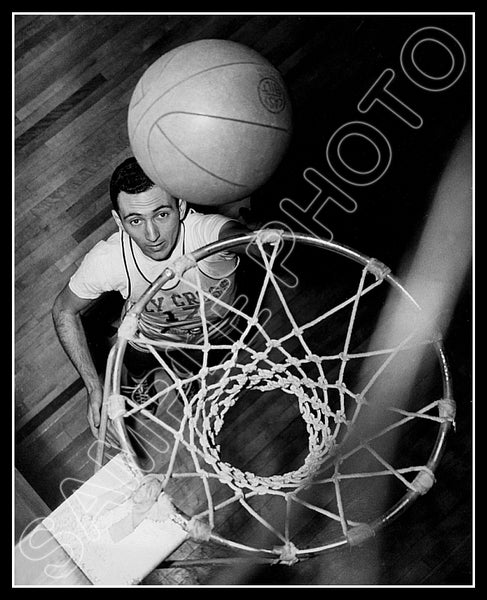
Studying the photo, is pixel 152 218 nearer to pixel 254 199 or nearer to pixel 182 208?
pixel 182 208

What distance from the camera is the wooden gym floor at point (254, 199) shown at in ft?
8.55

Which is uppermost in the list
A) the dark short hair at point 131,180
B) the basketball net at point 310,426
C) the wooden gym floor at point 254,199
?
the dark short hair at point 131,180

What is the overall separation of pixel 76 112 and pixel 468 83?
1.75 m

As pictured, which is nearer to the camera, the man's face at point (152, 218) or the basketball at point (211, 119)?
the basketball at point (211, 119)

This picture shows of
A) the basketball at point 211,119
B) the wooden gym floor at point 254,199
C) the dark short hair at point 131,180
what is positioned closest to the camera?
the basketball at point 211,119

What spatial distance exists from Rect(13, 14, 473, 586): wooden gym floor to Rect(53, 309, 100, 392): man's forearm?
14.9 inches

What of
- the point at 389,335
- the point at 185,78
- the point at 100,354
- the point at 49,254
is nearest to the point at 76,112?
the point at 49,254

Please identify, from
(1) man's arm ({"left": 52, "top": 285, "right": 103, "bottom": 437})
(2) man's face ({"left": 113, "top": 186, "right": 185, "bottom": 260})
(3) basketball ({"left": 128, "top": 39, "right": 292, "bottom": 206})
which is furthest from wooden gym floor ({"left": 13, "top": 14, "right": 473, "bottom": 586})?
(3) basketball ({"left": 128, "top": 39, "right": 292, "bottom": 206})

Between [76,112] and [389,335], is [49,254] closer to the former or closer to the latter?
[76,112]

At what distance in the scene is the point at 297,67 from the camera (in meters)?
2.96

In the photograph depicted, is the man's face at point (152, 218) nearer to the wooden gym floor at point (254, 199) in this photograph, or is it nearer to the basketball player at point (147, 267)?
the basketball player at point (147, 267)

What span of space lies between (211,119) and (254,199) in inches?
48.6

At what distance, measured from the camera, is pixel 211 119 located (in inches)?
61.2

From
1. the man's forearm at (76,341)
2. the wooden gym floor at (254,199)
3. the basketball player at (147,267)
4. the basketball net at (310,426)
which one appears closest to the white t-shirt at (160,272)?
the basketball player at (147,267)
